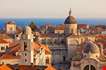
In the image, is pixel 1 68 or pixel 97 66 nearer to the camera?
pixel 1 68

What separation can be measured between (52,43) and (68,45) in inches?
130

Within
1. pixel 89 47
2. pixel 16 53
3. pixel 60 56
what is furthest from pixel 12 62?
pixel 60 56

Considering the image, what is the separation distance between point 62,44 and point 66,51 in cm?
193

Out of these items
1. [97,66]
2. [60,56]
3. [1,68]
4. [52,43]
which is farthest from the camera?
[52,43]

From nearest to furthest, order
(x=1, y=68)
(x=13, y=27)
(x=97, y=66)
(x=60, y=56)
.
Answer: (x=1, y=68) < (x=97, y=66) < (x=60, y=56) < (x=13, y=27)

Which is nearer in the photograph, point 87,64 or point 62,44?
point 87,64

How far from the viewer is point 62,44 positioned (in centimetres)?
6775

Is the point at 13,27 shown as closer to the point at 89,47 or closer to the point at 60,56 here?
the point at 60,56

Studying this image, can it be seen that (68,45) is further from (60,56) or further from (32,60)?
(32,60)

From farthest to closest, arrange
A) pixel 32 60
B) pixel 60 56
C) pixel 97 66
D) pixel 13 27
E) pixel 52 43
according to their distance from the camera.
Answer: pixel 13 27, pixel 52 43, pixel 60 56, pixel 32 60, pixel 97 66

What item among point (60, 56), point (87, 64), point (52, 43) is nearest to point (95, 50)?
point (87, 64)

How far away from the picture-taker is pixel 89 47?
45.2 m

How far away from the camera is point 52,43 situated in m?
69.1

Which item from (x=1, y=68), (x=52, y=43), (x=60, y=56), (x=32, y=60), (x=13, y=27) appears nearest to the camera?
(x=1, y=68)
